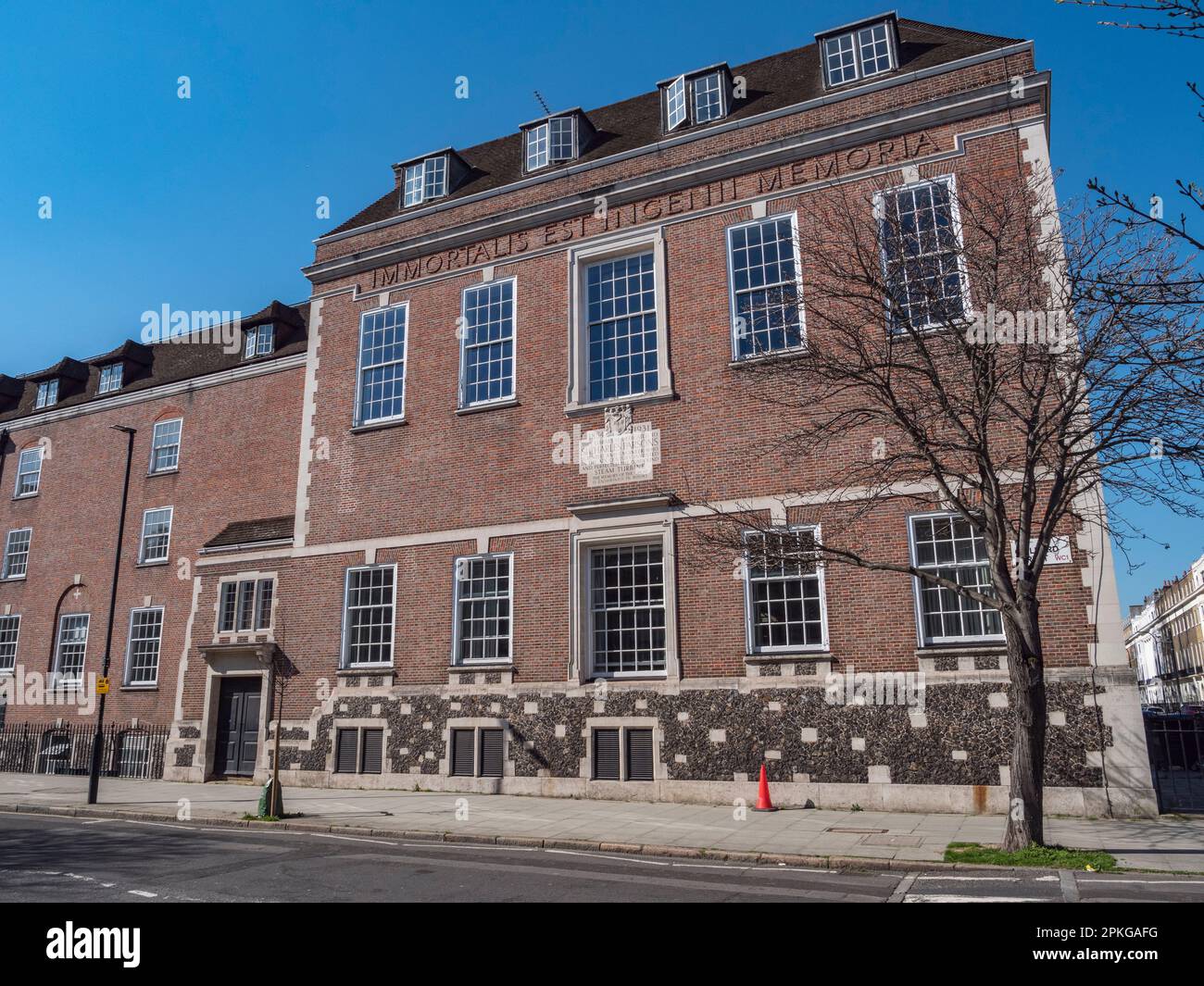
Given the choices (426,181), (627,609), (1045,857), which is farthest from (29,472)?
(1045,857)

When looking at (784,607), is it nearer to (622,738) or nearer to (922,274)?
(622,738)

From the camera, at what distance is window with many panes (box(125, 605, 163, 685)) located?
27547 millimetres

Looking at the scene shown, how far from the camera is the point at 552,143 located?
22.8 metres

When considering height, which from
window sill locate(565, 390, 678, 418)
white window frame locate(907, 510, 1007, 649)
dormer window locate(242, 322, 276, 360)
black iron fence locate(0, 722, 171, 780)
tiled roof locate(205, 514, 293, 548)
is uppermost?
dormer window locate(242, 322, 276, 360)

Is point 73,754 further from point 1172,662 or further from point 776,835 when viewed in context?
point 1172,662

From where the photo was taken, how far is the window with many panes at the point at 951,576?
15.3m

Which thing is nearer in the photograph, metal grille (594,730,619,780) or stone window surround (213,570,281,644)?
metal grille (594,730,619,780)

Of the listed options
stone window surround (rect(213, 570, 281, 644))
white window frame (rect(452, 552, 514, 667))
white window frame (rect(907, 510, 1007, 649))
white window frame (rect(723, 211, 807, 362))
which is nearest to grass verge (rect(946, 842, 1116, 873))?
white window frame (rect(907, 510, 1007, 649))

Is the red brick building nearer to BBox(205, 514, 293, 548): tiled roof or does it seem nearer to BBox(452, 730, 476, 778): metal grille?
BBox(452, 730, 476, 778): metal grille

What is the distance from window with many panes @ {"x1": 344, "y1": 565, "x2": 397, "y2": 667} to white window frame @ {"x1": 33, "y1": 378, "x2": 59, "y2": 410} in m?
21.2

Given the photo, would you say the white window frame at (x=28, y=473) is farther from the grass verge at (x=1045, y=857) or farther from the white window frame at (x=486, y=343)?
the grass verge at (x=1045, y=857)

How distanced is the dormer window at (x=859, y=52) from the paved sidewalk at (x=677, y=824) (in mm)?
15104

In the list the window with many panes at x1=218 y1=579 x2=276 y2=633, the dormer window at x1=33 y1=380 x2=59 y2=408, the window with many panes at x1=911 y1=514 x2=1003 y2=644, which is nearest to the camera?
the window with many panes at x1=911 y1=514 x2=1003 y2=644
